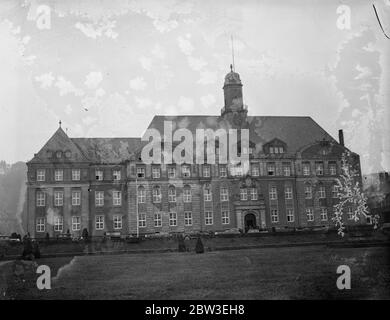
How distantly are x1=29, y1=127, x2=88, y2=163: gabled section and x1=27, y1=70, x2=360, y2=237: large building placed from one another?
1.8 inches

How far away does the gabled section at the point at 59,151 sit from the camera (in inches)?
536

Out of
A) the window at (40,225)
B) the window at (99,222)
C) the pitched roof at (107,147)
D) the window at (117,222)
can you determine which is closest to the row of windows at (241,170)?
the pitched roof at (107,147)

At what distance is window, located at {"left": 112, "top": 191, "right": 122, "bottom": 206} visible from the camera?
15773 millimetres

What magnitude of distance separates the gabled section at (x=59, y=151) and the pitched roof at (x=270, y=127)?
2.84 m

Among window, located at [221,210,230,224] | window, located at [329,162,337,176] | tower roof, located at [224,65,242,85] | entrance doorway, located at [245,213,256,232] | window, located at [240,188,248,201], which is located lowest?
entrance doorway, located at [245,213,256,232]

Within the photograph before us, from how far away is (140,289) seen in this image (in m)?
10.9

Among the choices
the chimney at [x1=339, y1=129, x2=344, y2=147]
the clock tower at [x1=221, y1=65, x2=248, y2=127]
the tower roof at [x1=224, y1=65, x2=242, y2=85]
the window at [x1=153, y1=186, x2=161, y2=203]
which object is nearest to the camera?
the clock tower at [x1=221, y1=65, x2=248, y2=127]

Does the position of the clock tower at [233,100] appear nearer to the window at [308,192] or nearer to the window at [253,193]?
the window at [253,193]

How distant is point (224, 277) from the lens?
11.5 metres

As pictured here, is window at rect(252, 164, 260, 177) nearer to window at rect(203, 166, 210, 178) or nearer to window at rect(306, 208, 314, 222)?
window at rect(203, 166, 210, 178)

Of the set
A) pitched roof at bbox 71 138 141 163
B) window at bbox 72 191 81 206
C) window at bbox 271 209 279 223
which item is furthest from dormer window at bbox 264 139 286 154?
window at bbox 72 191 81 206

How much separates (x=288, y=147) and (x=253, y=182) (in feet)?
6.18
